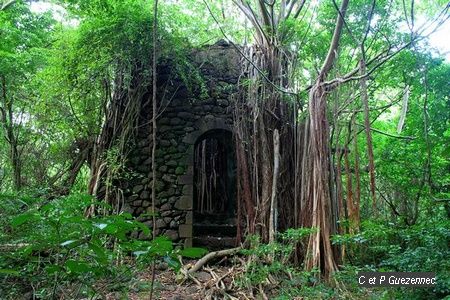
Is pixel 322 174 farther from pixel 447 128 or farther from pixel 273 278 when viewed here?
pixel 447 128

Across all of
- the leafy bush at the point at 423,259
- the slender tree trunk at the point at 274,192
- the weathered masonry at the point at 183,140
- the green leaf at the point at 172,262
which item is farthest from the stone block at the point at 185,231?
the green leaf at the point at 172,262

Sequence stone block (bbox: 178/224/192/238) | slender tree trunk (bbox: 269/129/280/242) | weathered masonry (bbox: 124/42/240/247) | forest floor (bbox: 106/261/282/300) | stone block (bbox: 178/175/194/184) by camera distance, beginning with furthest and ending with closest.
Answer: stone block (bbox: 178/175/194/184) < weathered masonry (bbox: 124/42/240/247) < stone block (bbox: 178/224/192/238) < slender tree trunk (bbox: 269/129/280/242) < forest floor (bbox: 106/261/282/300)

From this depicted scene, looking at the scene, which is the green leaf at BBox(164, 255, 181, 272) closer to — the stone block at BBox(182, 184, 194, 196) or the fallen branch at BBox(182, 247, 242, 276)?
the fallen branch at BBox(182, 247, 242, 276)

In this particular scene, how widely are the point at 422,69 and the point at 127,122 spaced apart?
3.98 metres

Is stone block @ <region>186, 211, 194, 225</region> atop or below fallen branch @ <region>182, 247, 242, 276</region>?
atop

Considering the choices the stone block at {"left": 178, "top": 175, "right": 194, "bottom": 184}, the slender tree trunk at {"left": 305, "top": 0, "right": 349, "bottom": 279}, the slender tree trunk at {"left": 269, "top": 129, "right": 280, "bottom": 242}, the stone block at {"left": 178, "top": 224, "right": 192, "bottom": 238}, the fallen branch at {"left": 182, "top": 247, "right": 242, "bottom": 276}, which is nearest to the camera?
the slender tree trunk at {"left": 305, "top": 0, "right": 349, "bottom": 279}

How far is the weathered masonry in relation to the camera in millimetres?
5395

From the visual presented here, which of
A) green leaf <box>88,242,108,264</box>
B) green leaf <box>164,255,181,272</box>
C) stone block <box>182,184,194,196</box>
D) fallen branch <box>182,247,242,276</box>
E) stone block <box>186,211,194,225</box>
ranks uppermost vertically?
stone block <box>182,184,194,196</box>

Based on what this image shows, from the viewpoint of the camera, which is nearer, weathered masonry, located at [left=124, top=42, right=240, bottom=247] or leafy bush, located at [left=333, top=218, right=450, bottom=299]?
leafy bush, located at [left=333, top=218, right=450, bottom=299]

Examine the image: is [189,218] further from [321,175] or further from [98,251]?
[98,251]

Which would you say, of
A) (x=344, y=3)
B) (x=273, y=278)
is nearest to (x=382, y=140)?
(x=344, y=3)

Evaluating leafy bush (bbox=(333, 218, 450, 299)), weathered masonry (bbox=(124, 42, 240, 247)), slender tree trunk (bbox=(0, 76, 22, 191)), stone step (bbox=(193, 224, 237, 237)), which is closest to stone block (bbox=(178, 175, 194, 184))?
weathered masonry (bbox=(124, 42, 240, 247))

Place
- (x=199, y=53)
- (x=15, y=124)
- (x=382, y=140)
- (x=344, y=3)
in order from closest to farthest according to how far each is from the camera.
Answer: (x=344, y=3) < (x=199, y=53) < (x=382, y=140) < (x=15, y=124)

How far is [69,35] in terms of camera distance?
16.4ft
